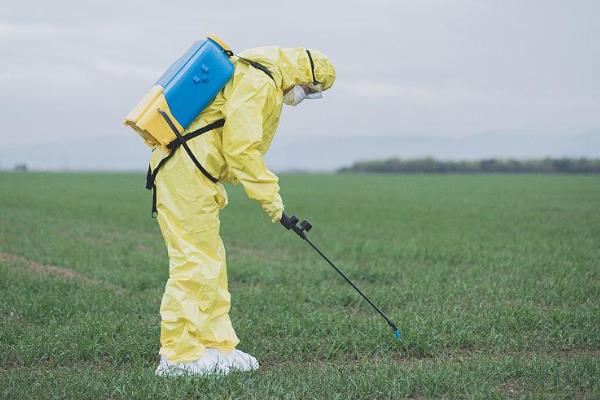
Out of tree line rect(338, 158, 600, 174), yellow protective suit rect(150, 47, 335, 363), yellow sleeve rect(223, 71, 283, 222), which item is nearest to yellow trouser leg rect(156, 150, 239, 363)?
yellow protective suit rect(150, 47, 335, 363)

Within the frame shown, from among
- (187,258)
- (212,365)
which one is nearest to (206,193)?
(187,258)

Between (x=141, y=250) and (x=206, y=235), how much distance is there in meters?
8.18

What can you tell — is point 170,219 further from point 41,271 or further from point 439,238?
point 439,238

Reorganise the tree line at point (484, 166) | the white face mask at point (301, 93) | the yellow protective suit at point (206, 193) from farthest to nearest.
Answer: the tree line at point (484, 166), the white face mask at point (301, 93), the yellow protective suit at point (206, 193)

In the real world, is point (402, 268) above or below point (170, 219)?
below

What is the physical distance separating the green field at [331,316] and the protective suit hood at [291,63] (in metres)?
2.36

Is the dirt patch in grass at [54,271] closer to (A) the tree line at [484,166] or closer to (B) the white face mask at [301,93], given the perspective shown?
(B) the white face mask at [301,93]

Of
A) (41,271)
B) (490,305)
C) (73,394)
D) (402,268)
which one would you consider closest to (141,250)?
(41,271)

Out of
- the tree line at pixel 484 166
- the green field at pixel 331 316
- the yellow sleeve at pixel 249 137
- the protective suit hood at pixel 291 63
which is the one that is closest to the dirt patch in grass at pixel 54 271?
the green field at pixel 331 316

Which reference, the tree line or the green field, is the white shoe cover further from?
the tree line

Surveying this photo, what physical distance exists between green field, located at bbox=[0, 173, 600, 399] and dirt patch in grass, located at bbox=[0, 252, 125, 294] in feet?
0.15

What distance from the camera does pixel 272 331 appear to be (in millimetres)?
6906

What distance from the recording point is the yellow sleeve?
5.32m

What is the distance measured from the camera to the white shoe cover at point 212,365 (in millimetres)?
5430
